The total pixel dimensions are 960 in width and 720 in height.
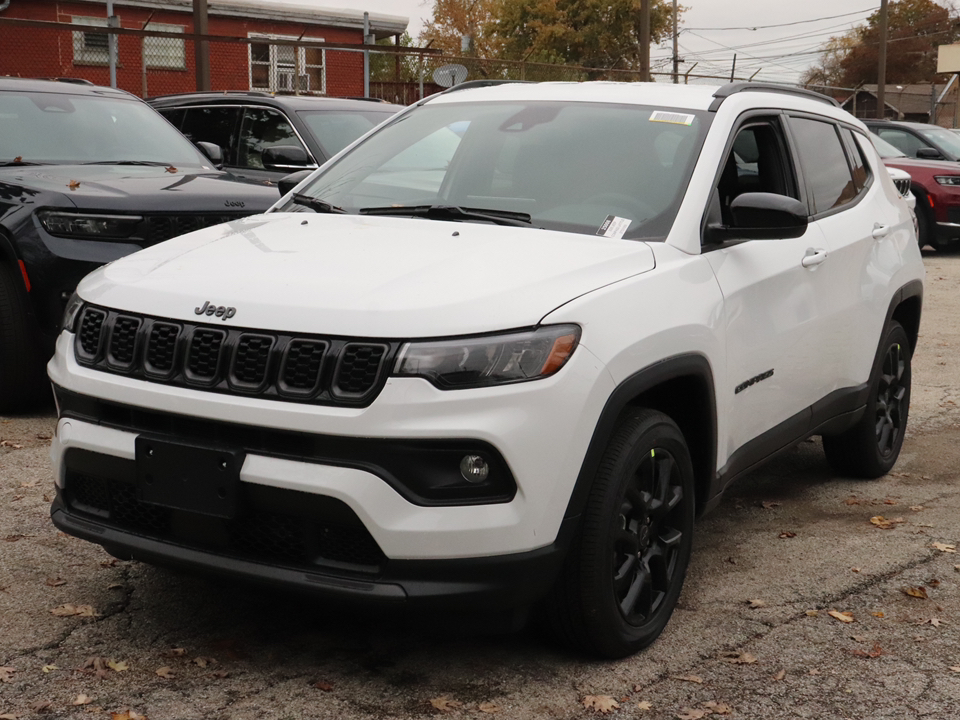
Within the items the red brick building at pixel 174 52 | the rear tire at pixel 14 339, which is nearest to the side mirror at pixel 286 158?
the rear tire at pixel 14 339

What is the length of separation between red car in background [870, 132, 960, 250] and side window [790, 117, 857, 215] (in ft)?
35.5

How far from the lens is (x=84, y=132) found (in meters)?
7.78

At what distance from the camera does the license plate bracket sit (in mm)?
3188

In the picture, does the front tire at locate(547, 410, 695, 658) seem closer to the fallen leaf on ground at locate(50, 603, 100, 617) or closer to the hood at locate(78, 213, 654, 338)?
the hood at locate(78, 213, 654, 338)

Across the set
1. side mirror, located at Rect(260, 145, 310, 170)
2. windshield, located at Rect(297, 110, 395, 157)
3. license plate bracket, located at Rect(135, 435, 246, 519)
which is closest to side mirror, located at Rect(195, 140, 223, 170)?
side mirror, located at Rect(260, 145, 310, 170)

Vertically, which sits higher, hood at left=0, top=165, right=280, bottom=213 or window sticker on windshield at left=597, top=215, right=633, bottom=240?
window sticker on windshield at left=597, top=215, right=633, bottom=240

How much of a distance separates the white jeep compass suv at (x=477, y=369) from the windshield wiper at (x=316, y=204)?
0.01 m

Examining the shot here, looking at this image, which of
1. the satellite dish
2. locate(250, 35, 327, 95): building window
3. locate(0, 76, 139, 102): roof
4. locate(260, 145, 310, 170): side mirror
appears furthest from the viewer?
locate(250, 35, 327, 95): building window

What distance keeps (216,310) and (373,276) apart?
0.45 meters

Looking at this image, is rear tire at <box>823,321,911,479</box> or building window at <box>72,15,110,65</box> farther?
building window at <box>72,15,110,65</box>

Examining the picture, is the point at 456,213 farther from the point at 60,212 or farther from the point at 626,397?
the point at 60,212

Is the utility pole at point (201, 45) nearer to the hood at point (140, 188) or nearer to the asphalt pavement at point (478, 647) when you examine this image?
the hood at point (140, 188)

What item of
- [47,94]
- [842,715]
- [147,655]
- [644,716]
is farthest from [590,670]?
[47,94]

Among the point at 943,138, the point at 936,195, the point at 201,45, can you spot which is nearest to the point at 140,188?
the point at 201,45
